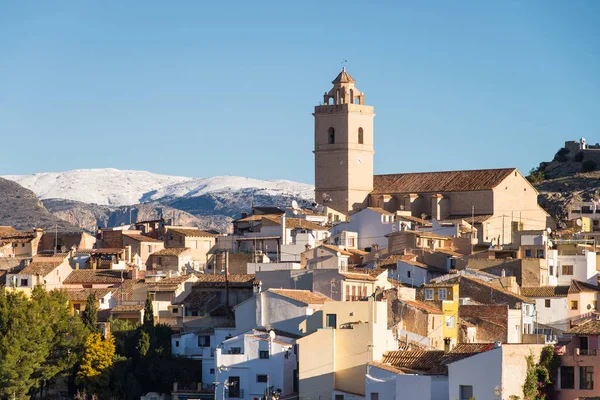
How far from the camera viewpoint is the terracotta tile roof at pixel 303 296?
48.5 meters

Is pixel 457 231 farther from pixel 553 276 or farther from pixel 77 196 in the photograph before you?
pixel 77 196

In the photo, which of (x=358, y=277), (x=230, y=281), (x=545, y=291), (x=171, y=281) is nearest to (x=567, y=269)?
(x=545, y=291)

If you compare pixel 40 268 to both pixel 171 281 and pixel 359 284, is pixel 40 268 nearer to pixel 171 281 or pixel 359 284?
pixel 171 281

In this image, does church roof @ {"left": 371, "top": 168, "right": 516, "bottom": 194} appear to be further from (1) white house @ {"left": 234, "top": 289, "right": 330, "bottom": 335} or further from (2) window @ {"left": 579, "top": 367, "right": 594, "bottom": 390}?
(2) window @ {"left": 579, "top": 367, "right": 594, "bottom": 390}

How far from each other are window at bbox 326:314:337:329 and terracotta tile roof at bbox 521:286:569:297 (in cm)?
1107

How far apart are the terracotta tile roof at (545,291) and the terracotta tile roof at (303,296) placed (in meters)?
8.48

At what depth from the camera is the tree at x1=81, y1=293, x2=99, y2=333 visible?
5331 centimetres

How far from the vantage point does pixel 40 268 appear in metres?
63.0

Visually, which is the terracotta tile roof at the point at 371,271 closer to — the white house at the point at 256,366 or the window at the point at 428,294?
the window at the point at 428,294

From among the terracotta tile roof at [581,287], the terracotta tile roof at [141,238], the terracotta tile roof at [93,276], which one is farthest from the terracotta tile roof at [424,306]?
the terracotta tile roof at [141,238]

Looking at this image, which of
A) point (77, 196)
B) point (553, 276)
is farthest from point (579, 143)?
point (77, 196)

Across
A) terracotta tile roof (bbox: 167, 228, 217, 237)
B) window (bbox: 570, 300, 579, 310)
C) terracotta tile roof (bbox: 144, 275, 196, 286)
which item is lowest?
window (bbox: 570, 300, 579, 310)

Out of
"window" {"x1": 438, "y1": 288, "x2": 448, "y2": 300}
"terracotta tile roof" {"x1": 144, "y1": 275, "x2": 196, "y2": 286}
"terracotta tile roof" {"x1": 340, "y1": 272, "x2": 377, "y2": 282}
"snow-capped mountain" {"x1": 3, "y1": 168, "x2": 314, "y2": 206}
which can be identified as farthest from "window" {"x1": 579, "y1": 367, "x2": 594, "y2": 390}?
"snow-capped mountain" {"x1": 3, "y1": 168, "x2": 314, "y2": 206}

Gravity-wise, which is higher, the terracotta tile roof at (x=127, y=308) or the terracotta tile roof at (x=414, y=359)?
the terracotta tile roof at (x=127, y=308)
